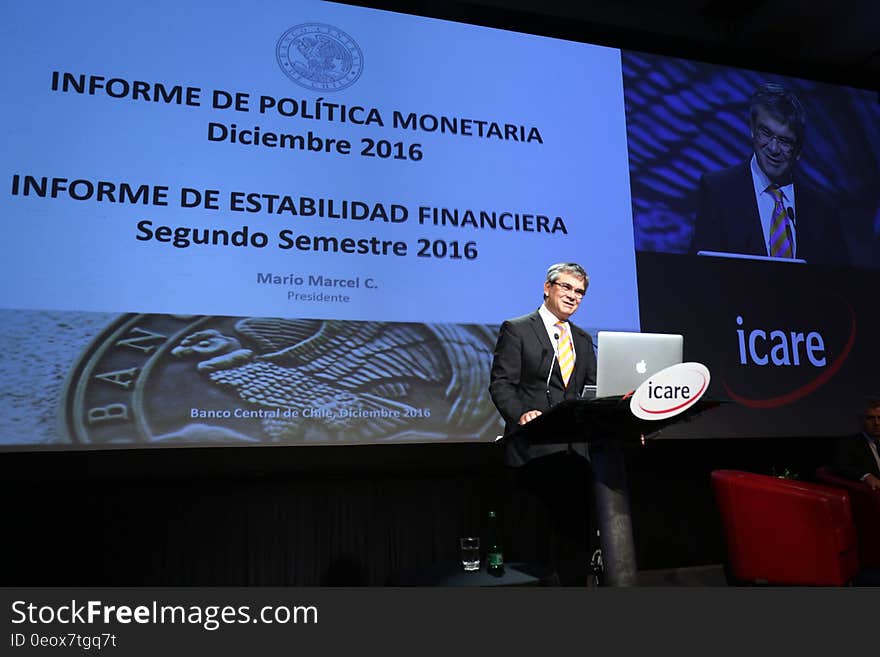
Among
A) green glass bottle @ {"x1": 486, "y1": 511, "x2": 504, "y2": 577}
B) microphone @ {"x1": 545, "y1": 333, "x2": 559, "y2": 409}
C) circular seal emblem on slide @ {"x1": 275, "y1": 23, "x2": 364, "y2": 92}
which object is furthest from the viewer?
circular seal emblem on slide @ {"x1": 275, "y1": 23, "x2": 364, "y2": 92}

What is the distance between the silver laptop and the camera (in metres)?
1.76

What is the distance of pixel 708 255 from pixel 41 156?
311cm

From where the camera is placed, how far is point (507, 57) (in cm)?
343

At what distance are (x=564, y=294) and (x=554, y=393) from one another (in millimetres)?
424

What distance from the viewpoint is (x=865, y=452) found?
3342 mm

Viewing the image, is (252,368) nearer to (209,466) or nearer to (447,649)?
(209,466)

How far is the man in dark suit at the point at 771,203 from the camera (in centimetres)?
362

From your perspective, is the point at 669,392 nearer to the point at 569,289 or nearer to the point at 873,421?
the point at 569,289

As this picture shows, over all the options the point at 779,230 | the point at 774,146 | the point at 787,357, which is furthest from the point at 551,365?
the point at 774,146

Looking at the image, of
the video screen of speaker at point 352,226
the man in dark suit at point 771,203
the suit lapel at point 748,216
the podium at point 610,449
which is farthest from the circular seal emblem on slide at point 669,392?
the suit lapel at point 748,216

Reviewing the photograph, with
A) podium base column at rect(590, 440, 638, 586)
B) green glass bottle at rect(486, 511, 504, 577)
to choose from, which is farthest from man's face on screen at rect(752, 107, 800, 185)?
podium base column at rect(590, 440, 638, 586)

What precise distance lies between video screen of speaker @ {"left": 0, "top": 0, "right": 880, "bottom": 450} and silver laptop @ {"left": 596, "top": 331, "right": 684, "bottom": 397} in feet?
4.10

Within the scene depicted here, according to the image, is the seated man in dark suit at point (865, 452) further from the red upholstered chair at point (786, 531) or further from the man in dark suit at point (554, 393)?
the man in dark suit at point (554, 393)

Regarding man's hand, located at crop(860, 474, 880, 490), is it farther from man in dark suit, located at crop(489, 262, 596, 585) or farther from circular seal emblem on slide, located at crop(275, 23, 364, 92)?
circular seal emblem on slide, located at crop(275, 23, 364, 92)
